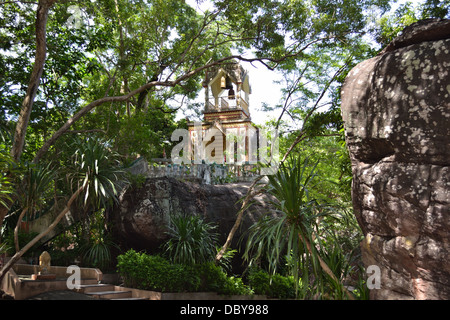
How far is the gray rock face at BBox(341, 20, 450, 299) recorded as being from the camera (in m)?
5.10

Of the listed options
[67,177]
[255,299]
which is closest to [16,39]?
[67,177]

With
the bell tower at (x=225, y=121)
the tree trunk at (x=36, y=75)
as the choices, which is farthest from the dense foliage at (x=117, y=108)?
the bell tower at (x=225, y=121)

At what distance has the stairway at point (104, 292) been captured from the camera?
8.90 m

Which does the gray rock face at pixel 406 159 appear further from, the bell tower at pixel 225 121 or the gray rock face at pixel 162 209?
the bell tower at pixel 225 121

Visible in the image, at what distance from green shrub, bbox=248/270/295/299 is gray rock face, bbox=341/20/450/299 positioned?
4.26 meters

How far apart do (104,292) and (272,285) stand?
13.6 feet

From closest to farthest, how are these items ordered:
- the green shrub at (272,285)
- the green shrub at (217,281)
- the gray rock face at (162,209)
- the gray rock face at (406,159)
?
the gray rock face at (406,159) < the green shrub at (217,281) < the green shrub at (272,285) < the gray rock face at (162,209)

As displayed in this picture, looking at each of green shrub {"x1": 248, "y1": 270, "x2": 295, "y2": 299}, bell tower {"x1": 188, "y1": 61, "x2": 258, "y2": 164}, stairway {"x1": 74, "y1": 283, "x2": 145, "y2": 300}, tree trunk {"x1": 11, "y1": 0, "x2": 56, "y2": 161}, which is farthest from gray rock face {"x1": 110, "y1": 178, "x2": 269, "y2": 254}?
bell tower {"x1": 188, "y1": 61, "x2": 258, "y2": 164}

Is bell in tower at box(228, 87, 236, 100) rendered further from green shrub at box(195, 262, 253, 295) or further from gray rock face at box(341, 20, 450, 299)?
gray rock face at box(341, 20, 450, 299)

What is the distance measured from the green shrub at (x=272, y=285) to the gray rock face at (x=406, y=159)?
4256mm

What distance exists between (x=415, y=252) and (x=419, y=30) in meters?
3.19

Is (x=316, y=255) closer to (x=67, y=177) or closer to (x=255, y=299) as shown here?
(x=255, y=299)

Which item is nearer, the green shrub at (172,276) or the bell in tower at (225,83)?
the green shrub at (172,276)

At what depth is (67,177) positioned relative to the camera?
956cm
